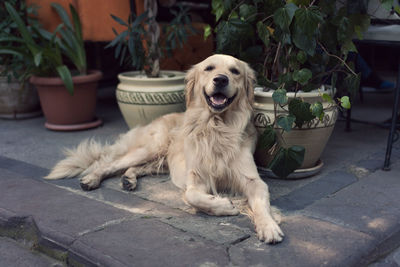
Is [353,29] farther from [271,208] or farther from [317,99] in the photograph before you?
[271,208]

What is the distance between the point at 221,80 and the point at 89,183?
104cm

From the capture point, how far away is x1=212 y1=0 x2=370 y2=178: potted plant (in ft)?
8.68

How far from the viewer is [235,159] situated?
2.73 meters

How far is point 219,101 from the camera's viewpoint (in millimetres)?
2709

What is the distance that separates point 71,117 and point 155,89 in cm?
97

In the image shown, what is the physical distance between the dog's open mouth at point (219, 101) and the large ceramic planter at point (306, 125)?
265mm

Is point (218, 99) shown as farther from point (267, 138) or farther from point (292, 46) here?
point (292, 46)

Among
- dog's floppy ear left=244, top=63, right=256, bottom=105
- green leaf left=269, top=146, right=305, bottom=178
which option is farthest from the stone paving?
dog's floppy ear left=244, top=63, right=256, bottom=105

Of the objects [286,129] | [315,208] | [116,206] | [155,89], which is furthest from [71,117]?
[315,208]

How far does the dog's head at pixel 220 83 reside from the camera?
8.69 ft

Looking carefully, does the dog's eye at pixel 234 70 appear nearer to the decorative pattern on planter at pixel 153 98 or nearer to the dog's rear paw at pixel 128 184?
the dog's rear paw at pixel 128 184

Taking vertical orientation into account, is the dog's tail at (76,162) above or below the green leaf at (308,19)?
below

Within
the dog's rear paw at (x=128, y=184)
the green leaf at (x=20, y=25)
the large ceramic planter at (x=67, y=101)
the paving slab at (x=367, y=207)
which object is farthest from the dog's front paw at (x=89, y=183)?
the green leaf at (x=20, y=25)

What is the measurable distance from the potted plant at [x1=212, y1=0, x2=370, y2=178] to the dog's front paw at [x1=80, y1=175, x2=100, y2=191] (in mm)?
1048
